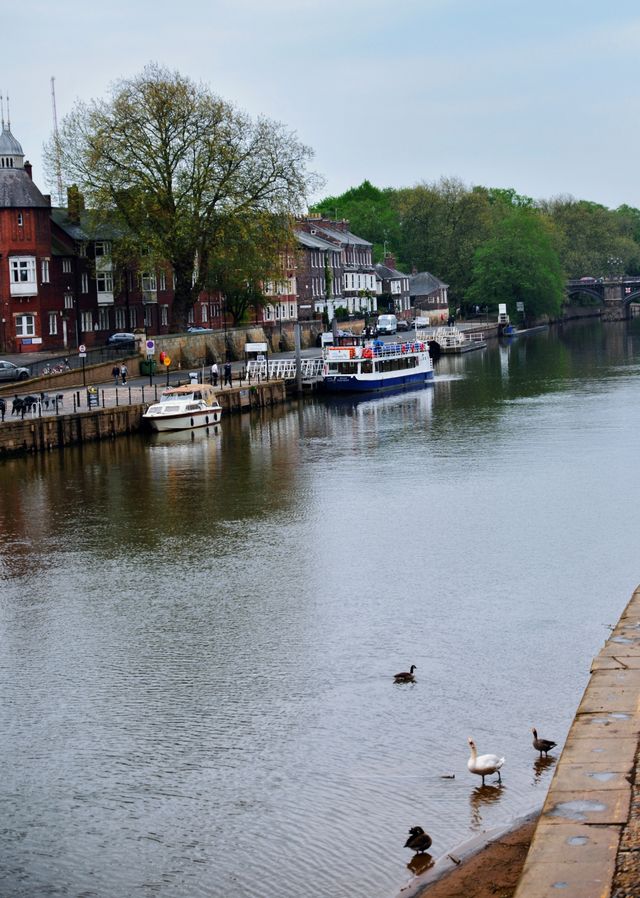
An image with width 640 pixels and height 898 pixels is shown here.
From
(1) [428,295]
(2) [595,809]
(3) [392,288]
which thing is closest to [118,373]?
(2) [595,809]

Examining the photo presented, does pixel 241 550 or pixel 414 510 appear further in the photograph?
pixel 414 510

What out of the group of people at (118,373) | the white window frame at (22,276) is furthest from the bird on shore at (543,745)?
the white window frame at (22,276)

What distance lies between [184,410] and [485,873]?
52696mm

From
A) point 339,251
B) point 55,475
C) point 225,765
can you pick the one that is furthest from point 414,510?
point 339,251

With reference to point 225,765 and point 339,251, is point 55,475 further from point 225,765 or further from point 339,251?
point 339,251

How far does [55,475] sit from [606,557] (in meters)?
26.3

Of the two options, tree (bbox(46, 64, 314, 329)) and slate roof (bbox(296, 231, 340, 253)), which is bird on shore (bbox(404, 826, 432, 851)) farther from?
slate roof (bbox(296, 231, 340, 253))

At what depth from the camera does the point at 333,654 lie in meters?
27.6

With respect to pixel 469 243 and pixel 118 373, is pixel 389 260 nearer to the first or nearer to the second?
pixel 469 243

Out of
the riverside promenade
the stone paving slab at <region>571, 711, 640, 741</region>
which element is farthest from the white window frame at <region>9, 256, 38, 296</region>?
the stone paving slab at <region>571, 711, 640, 741</region>

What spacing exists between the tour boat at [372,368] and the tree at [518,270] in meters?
64.6

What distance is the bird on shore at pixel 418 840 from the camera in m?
18.2

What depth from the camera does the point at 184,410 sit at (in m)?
68.5

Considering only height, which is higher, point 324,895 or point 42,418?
point 42,418
